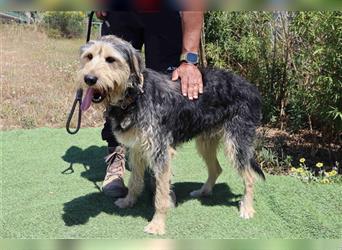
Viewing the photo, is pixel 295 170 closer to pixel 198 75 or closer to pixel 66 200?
pixel 198 75

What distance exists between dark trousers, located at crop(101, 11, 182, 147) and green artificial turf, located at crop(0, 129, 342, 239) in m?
1.45

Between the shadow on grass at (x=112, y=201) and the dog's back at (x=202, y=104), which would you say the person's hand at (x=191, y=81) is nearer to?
the dog's back at (x=202, y=104)

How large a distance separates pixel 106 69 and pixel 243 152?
1626mm

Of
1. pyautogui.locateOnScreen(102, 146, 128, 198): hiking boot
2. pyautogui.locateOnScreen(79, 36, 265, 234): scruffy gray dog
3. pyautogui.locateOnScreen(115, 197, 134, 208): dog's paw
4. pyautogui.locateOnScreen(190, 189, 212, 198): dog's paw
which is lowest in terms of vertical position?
pyautogui.locateOnScreen(115, 197, 134, 208): dog's paw

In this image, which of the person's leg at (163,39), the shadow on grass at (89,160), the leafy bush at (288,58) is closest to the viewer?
the person's leg at (163,39)

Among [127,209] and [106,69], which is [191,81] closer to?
[106,69]

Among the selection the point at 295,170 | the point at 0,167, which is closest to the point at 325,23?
the point at 295,170

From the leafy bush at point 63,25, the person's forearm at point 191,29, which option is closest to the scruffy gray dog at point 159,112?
the person's forearm at point 191,29

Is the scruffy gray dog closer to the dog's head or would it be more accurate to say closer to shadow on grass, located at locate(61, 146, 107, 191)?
the dog's head

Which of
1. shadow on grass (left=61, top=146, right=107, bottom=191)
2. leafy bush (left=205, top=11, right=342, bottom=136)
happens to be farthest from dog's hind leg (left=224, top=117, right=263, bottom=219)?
shadow on grass (left=61, top=146, right=107, bottom=191)

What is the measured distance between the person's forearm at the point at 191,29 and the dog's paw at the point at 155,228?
1583 millimetres

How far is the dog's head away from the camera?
3732 millimetres

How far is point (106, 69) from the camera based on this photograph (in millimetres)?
3773

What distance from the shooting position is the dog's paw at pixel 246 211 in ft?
15.2
